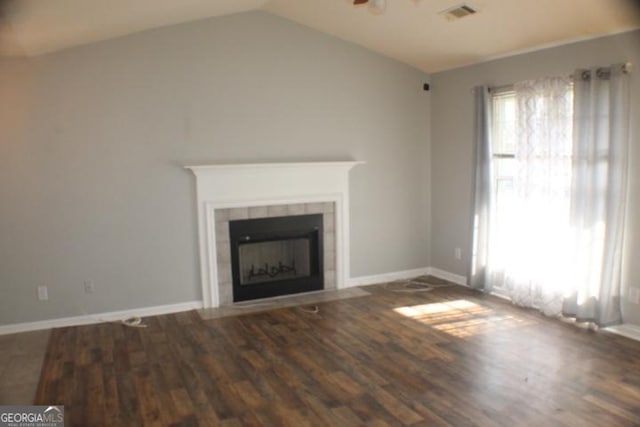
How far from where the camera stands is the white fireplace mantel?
4.99m

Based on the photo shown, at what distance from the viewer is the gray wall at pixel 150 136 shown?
438cm

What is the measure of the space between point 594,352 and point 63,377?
391cm

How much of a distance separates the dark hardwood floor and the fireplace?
534 mm

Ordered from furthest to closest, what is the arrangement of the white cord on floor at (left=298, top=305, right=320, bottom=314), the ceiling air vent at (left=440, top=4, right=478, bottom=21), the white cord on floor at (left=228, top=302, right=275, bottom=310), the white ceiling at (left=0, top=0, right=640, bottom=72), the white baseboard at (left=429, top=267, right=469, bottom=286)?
the white baseboard at (left=429, top=267, right=469, bottom=286)
the white cord on floor at (left=228, top=302, right=275, bottom=310)
the white cord on floor at (left=298, top=305, right=320, bottom=314)
the ceiling air vent at (left=440, top=4, right=478, bottom=21)
the white ceiling at (left=0, top=0, right=640, bottom=72)

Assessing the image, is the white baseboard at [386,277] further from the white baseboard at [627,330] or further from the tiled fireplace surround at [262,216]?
the white baseboard at [627,330]

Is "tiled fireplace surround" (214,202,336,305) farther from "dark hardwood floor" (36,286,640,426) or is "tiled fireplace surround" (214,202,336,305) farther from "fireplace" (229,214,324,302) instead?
"dark hardwood floor" (36,286,640,426)

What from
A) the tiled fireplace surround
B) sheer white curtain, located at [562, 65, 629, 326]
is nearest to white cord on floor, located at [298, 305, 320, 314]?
the tiled fireplace surround

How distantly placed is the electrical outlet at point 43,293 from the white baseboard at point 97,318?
8.4 inches

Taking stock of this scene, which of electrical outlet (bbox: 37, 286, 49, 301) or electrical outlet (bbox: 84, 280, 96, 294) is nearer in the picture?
electrical outlet (bbox: 37, 286, 49, 301)

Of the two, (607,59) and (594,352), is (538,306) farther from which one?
(607,59)

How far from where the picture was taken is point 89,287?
4.64 m

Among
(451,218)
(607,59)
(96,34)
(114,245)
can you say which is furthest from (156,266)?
(607,59)

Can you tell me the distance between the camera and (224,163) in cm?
502

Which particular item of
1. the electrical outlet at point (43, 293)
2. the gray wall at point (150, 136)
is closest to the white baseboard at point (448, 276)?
the gray wall at point (150, 136)
